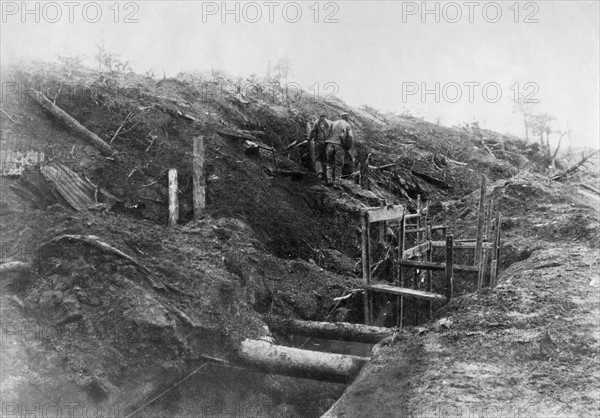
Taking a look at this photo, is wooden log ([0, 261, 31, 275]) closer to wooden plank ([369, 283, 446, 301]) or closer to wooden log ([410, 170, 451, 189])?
wooden plank ([369, 283, 446, 301])

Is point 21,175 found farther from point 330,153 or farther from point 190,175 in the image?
point 330,153

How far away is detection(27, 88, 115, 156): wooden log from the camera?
29.1 feet

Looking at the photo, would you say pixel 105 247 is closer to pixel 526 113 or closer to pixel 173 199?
pixel 173 199

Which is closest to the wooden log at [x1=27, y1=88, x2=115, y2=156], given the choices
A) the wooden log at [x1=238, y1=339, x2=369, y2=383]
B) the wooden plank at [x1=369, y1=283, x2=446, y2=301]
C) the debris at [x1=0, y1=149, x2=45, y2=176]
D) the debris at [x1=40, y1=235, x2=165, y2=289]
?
the debris at [x1=0, y1=149, x2=45, y2=176]

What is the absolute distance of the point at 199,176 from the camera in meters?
8.92

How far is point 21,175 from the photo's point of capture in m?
7.52

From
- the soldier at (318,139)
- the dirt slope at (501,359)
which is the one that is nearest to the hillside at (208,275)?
the dirt slope at (501,359)

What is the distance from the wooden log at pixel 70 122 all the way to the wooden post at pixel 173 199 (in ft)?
3.98

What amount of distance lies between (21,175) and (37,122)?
160 cm

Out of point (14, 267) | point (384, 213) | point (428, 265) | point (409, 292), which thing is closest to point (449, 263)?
point (409, 292)

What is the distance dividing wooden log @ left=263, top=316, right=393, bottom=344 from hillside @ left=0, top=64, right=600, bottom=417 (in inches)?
15.6

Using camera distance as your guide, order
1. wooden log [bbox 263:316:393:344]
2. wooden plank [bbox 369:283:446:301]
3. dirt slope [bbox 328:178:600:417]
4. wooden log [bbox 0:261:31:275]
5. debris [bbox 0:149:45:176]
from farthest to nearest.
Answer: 1. debris [bbox 0:149:45:176]
2. wooden plank [bbox 369:283:446:301]
3. wooden log [bbox 263:316:393:344]
4. wooden log [bbox 0:261:31:275]
5. dirt slope [bbox 328:178:600:417]

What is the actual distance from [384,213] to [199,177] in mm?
3418

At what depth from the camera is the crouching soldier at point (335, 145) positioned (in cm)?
1233
